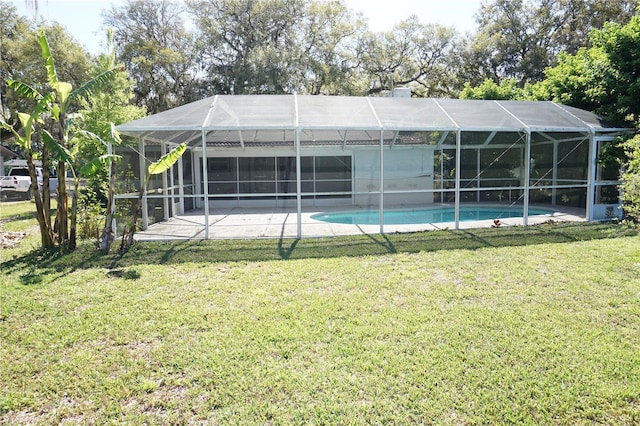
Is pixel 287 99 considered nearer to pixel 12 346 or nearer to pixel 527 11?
pixel 12 346

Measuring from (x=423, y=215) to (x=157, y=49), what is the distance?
2001cm

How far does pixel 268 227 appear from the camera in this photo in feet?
35.5

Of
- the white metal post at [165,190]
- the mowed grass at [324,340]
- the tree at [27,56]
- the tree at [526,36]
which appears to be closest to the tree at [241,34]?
the tree at [27,56]

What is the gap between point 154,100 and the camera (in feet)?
85.8

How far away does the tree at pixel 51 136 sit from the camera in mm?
7051

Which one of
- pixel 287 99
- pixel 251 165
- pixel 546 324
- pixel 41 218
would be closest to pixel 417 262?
pixel 546 324

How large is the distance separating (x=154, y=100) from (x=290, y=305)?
25.3 m

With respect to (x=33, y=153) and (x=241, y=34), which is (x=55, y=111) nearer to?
(x=33, y=153)

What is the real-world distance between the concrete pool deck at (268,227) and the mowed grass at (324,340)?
2.49 meters

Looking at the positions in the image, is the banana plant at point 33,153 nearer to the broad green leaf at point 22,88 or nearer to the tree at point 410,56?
the broad green leaf at point 22,88

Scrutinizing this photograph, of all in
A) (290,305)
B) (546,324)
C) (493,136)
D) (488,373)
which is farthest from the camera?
(493,136)

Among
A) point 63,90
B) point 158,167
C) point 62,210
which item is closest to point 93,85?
point 63,90

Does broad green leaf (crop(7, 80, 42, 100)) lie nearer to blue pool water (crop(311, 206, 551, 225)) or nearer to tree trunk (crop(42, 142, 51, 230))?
tree trunk (crop(42, 142, 51, 230))

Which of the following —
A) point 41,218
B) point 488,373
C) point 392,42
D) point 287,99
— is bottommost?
point 488,373
